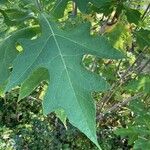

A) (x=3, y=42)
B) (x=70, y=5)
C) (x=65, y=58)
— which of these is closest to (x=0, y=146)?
(x=70, y=5)

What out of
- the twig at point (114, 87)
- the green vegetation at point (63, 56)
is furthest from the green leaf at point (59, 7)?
the twig at point (114, 87)

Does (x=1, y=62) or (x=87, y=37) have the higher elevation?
(x=87, y=37)

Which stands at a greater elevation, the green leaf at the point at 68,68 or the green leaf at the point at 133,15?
the green leaf at the point at 68,68

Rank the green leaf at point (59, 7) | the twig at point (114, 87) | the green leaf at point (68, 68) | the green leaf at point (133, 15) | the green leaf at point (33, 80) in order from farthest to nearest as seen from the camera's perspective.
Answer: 1. the twig at point (114, 87)
2. the green leaf at point (133, 15)
3. the green leaf at point (59, 7)
4. the green leaf at point (33, 80)
5. the green leaf at point (68, 68)

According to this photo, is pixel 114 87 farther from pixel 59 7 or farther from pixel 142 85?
pixel 59 7

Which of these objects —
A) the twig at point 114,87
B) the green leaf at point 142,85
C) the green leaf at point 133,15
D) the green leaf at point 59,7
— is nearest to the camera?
the green leaf at point 59,7

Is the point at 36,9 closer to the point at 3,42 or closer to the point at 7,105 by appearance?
the point at 3,42

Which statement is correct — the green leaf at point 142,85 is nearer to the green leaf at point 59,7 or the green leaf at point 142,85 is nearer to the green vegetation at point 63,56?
the green vegetation at point 63,56

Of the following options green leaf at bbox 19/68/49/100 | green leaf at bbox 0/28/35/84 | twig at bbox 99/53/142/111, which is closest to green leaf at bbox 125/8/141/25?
green leaf at bbox 0/28/35/84
